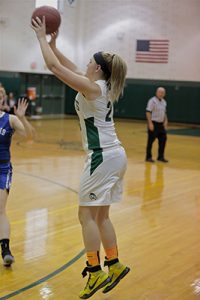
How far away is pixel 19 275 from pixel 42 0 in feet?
36.7

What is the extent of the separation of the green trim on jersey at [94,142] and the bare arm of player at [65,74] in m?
0.20

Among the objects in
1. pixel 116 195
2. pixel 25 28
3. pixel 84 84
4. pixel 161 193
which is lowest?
pixel 161 193

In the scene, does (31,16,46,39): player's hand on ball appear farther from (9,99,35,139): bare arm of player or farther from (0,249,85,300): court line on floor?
(0,249,85,300): court line on floor

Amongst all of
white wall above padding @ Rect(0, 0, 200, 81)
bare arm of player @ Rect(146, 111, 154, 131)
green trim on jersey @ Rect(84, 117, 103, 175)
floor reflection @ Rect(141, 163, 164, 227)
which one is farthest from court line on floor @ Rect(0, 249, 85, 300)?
white wall above padding @ Rect(0, 0, 200, 81)

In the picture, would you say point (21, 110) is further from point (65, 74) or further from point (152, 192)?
point (152, 192)

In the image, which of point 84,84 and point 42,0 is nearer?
point 84,84

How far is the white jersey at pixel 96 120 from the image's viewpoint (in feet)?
11.7

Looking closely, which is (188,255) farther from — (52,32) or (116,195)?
(52,32)

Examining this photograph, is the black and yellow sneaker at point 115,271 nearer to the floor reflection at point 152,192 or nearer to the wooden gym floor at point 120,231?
the wooden gym floor at point 120,231

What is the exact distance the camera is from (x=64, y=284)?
4059mm

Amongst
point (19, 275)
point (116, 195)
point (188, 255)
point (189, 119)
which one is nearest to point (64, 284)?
point (19, 275)

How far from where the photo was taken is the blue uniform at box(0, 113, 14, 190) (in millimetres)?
4402

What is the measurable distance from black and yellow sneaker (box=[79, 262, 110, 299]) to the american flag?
55.8 ft

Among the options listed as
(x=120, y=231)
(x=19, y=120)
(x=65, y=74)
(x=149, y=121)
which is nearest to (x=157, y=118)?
(x=149, y=121)
